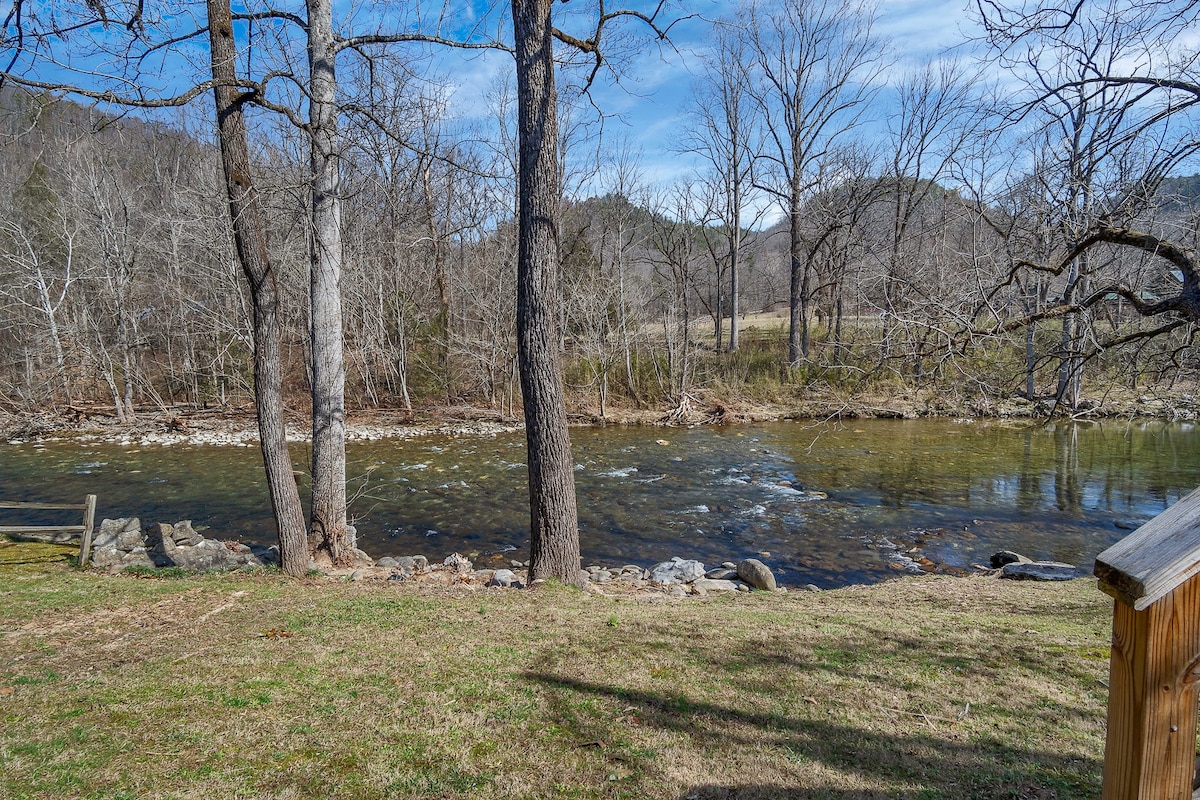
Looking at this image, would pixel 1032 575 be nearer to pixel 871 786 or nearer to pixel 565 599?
pixel 565 599

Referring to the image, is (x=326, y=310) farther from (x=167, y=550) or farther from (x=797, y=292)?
(x=797, y=292)

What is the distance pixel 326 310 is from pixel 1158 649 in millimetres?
8645

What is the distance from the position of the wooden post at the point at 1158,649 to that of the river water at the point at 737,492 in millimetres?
7087

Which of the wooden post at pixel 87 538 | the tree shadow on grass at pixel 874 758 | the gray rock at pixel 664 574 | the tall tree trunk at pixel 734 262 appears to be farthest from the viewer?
the tall tree trunk at pixel 734 262

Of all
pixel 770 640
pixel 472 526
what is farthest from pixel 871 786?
pixel 472 526

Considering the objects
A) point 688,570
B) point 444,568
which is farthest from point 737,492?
point 444,568

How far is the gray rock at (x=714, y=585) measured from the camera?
823 cm

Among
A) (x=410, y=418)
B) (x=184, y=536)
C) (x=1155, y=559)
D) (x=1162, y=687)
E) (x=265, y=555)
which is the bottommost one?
(x=265, y=555)

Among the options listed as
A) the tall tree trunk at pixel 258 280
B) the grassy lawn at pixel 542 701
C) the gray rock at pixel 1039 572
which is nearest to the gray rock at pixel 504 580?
the grassy lawn at pixel 542 701

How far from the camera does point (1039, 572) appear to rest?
8414mm

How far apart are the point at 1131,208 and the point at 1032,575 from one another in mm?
5177

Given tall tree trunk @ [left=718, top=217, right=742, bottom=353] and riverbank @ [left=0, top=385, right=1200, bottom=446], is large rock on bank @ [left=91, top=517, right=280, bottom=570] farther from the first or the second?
tall tree trunk @ [left=718, top=217, right=742, bottom=353]

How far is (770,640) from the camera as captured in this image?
4945 millimetres

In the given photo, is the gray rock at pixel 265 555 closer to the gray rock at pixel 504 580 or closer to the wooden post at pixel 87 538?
the wooden post at pixel 87 538
